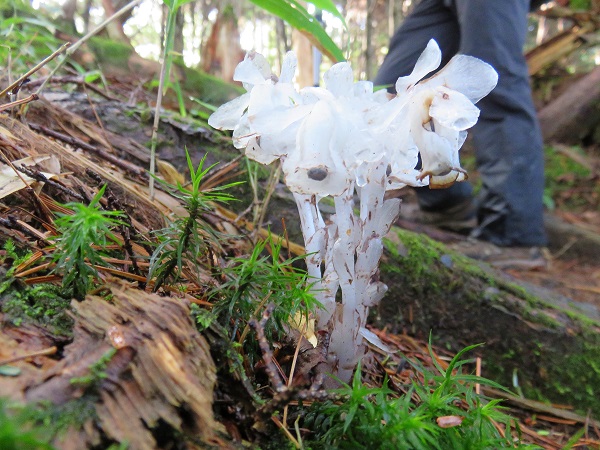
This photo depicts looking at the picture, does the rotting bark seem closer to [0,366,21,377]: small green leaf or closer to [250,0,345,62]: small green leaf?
[250,0,345,62]: small green leaf

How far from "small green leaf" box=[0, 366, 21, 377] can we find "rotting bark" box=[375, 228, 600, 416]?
154 cm

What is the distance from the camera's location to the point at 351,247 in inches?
45.4

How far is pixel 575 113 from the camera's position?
6770 millimetres

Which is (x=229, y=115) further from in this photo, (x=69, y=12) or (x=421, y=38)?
(x=69, y=12)

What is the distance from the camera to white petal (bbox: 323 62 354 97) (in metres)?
1.01

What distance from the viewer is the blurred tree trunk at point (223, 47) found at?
5.92m

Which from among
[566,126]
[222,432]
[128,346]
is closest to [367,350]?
[222,432]

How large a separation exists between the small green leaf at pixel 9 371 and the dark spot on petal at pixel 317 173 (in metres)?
0.65

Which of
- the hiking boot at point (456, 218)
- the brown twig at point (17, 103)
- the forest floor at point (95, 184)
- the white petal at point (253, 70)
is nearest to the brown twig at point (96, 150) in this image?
the forest floor at point (95, 184)

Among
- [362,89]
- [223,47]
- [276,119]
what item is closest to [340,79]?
[362,89]

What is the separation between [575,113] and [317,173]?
7.36 m

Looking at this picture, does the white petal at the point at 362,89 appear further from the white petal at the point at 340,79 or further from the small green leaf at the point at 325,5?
the small green leaf at the point at 325,5

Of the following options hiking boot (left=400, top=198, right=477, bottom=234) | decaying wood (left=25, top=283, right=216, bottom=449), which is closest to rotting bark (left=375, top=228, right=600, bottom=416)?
decaying wood (left=25, top=283, right=216, bottom=449)

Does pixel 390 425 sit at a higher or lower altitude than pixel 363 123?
lower
